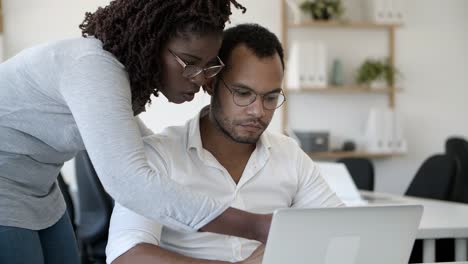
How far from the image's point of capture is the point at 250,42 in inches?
69.9

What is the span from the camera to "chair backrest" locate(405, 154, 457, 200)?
3.62 m

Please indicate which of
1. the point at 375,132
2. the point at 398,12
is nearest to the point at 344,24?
the point at 398,12

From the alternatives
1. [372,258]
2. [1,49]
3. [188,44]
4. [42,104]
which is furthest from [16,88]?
[1,49]

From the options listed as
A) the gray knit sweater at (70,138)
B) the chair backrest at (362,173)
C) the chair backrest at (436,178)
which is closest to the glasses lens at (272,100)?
the gray knit sweater at (70,138)

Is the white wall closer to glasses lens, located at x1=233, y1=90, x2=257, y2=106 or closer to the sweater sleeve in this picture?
glasses lens, located at x1=233, y1=90, x2=257, y2=106

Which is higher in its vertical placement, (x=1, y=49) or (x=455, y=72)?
(x=1, y=49)

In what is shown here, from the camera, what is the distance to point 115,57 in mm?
1396

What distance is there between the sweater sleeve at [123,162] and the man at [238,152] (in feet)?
1.33

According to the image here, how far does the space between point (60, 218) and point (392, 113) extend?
4.22 m

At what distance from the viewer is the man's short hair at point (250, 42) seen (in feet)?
5.80

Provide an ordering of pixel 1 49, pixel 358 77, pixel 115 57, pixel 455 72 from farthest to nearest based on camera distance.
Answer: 1. pixel 455 72
2. pixel 358 77
3. pixel 1 49
4. pixel 115 57

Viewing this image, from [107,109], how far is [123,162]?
0.10 metres

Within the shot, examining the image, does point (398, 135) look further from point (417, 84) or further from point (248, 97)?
point (248, 97)

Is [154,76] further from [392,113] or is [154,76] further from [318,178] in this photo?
[392,113]
